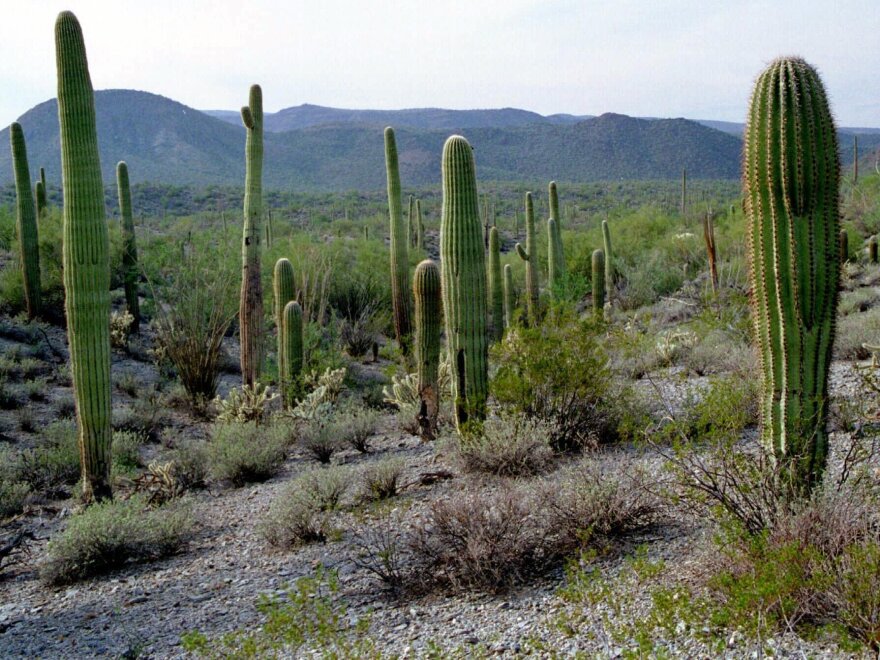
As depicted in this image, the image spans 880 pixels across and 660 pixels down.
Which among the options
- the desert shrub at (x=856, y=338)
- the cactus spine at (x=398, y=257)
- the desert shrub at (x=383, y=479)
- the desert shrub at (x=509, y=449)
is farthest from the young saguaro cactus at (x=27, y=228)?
the desert shrub at (x=856, y=338)

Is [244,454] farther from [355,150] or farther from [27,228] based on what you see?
[355,150]

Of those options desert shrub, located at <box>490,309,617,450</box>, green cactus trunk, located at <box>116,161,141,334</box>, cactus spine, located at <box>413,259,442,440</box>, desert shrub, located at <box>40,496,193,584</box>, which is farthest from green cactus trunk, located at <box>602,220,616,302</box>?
desert shrub, located at <box>40,496,193,584</box>

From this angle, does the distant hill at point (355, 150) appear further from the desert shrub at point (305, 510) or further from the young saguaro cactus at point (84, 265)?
the desert shrub at point (305, 510)

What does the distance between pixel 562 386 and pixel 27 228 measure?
13010mm

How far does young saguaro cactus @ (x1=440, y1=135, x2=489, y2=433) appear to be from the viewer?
917 centimetres

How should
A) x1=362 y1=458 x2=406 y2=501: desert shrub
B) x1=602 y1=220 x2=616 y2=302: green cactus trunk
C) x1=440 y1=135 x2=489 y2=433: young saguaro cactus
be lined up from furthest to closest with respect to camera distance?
x1=602 y1=220 x2=616 y2=302: green cactus trunk
x1=440 y1=135 x2=489 y2=433: young saguaro cactus
x1=362 y1=458 x2=406 y2=501: desert shrub

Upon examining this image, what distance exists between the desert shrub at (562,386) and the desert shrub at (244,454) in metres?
2.82

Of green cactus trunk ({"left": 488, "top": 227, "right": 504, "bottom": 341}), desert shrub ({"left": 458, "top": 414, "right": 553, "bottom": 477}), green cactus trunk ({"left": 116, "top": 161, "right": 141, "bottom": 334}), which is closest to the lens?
desert shrub ({"left": 458, "top": 414, "right": 553, "bottom": 477})

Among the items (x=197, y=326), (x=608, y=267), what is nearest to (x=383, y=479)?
(x=197, y=326)

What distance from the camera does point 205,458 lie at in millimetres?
10234

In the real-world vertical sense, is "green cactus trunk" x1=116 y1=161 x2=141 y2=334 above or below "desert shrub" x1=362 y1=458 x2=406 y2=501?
above

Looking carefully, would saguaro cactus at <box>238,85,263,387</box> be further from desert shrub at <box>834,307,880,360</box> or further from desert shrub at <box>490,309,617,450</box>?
desert shrub at <box>834,307,880,360</box>

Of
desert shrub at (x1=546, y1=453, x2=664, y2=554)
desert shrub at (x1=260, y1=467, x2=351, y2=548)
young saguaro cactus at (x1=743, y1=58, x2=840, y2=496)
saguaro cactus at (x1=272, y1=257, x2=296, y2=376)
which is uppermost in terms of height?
young saguaro cactus at (x1=743, y1=58, x2=840, y2=496)

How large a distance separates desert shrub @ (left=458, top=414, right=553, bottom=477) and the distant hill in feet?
266
